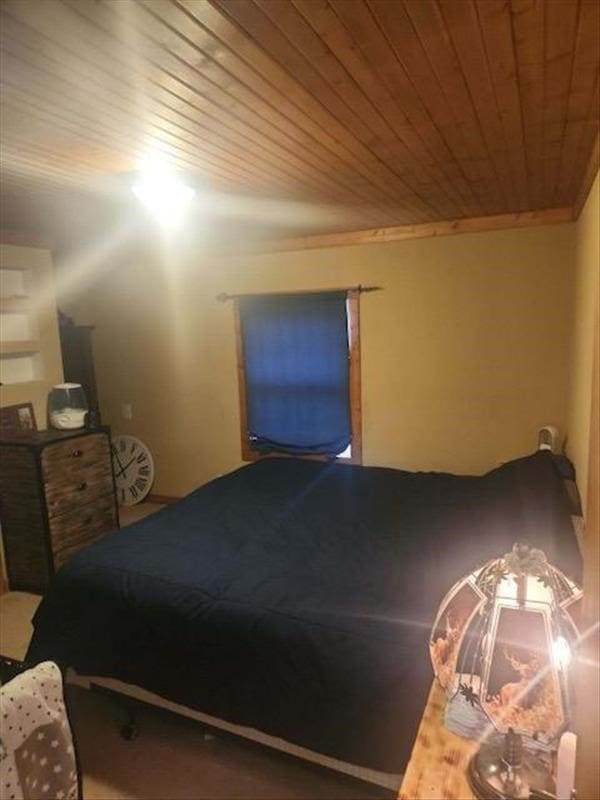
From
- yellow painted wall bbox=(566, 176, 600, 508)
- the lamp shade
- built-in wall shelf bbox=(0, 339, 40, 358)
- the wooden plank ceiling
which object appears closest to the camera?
the lamp shade

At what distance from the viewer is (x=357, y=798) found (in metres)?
1.76

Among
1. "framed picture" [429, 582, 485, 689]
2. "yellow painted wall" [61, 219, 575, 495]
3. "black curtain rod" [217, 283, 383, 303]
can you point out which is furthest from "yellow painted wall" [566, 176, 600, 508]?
"black curtain rod" [217, 283, 383, 303]

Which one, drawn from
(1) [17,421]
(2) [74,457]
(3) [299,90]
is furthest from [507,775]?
(1) [17,421]

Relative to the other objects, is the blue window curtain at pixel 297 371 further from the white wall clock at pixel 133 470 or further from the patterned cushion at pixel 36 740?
the patterned cushion at pixel 36 740

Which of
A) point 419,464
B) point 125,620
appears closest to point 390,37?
point 125,620

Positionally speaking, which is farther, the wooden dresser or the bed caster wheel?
the wooden dresser

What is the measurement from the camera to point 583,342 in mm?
2363

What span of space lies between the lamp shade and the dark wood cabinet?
13.6 feet

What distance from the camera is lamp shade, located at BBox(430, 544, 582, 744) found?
90cm

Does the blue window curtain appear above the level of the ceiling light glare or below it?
below

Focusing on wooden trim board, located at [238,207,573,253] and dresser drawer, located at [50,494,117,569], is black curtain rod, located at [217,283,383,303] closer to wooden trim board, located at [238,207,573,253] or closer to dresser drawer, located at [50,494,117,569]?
wooden trim board, located at [238,207,573,253]

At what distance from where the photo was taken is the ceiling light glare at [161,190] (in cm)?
203

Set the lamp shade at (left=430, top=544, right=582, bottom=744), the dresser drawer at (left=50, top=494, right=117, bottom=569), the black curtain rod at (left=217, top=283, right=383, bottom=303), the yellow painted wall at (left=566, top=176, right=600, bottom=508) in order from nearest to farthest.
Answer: the lamp shade at (left=430, top=544, right=582, bottom=744)
the yellow painted wall at (left=566, top=176, right=600, bottom=508)
the dresser drawer at (left=50, top=494, right=117, bottom=569)
the black curtain rod at (left=217, top=283, right=383, bottom=303)

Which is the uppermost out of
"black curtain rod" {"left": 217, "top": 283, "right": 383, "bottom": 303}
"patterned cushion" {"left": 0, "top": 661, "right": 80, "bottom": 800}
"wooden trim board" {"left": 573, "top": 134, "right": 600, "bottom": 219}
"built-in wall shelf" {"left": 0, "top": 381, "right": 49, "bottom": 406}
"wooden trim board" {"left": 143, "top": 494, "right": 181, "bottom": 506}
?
"wooden trim board" {"left": 573, "top": 134, "right": 600, "bottom": 219}
